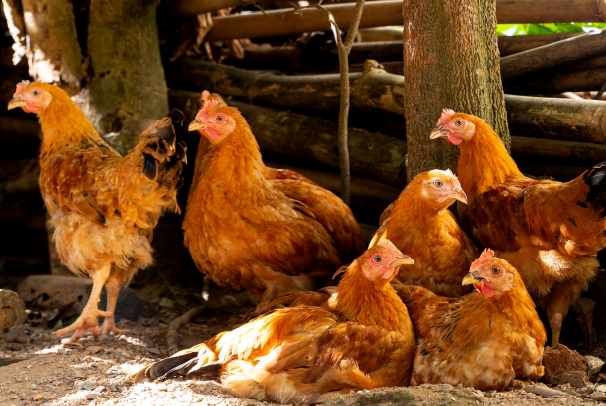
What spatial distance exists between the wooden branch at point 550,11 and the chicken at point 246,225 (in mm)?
2513

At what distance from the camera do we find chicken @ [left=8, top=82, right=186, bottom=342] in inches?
174

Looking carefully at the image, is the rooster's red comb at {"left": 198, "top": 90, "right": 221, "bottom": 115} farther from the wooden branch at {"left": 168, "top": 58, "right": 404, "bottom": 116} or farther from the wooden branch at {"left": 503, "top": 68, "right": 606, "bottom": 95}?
the wooden branch at {"left": 503, "top": 68, "right": 606, "bottom": 95}

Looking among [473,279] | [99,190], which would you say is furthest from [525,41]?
[99,190]

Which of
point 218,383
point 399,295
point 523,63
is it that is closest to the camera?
point 218,383

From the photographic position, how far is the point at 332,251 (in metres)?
4.68

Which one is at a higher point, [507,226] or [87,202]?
[87,202]

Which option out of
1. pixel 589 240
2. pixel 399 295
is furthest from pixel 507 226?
pixel 399 295

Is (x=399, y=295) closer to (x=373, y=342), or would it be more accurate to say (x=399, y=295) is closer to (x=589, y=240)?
(x=373, y=342)

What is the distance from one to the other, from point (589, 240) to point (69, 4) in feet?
16.3

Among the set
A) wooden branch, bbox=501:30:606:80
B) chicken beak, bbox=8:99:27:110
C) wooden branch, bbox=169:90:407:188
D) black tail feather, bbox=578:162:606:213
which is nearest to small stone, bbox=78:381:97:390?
chicken beak, bbox=8:99:27:110

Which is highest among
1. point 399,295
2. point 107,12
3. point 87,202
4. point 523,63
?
point 107,12

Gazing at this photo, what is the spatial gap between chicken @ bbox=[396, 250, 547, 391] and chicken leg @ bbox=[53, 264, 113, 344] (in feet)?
8.75

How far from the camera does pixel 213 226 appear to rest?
4430 mm

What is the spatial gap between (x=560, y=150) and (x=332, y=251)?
1.96 metres
